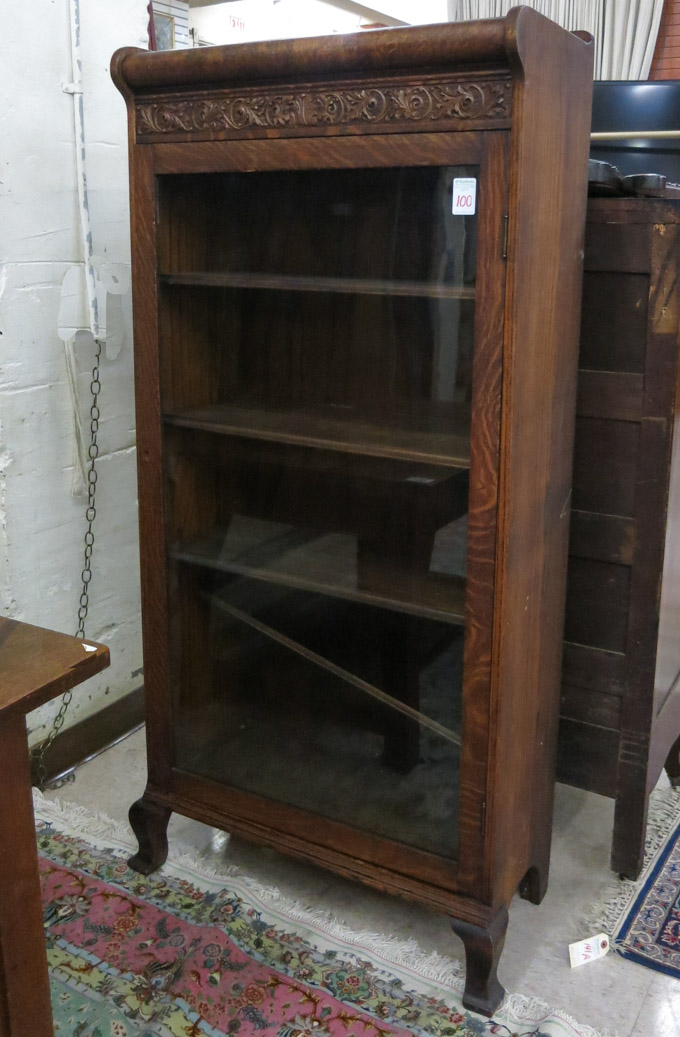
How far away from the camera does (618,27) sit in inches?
235

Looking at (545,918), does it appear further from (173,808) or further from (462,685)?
(173,808)

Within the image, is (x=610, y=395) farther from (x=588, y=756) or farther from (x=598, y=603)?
(x=588, y=756)

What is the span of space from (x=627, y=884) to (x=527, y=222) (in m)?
1.25

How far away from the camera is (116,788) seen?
211cm

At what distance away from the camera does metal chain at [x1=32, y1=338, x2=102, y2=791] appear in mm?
2104

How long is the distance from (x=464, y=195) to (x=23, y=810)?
97 centimetres

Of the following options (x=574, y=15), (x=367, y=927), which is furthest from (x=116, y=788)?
(x=574, y=15)

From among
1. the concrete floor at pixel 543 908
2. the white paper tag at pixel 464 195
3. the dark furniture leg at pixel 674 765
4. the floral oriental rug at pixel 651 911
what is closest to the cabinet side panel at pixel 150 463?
the concrete floor at pixel 543 908

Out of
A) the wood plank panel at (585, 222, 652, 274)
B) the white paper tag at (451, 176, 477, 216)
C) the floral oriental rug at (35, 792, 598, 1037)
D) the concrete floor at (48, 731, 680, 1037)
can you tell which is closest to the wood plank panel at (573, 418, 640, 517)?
the wood plank panel at (585, 222, 652, 274)

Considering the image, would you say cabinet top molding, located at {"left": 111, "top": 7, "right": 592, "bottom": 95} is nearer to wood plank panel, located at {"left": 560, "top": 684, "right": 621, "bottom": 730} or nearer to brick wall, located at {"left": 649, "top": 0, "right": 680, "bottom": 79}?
wood plank panel, located at {"left": 560, "top": 684, "right": 621, "bottom": 730}

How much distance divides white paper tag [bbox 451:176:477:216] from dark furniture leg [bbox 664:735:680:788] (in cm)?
130

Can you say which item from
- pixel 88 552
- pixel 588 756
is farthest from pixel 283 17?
pixel 588 756

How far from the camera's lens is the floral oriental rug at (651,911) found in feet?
5.35

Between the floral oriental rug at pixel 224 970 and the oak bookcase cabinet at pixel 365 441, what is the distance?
3.3 inches
